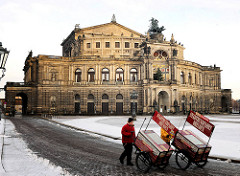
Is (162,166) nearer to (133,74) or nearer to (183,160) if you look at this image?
(183,160)

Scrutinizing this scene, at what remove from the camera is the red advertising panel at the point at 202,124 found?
9219 mm

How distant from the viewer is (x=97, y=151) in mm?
13164

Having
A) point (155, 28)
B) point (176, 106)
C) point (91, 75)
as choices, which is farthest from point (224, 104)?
point (91, 75)

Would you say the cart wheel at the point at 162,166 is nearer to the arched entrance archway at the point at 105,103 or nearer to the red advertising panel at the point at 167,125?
the red advertising panel at the point at 167,125

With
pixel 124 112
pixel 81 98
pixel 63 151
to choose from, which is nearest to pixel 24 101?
pixel 81 98

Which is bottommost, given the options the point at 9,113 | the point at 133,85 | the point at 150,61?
the point at 9,113

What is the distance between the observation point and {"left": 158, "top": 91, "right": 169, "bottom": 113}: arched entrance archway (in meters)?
57.7

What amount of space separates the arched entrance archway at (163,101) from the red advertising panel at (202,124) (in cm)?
4702

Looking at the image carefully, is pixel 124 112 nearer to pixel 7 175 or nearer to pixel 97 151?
pixel 97 151

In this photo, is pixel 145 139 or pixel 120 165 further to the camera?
pixel 120 165

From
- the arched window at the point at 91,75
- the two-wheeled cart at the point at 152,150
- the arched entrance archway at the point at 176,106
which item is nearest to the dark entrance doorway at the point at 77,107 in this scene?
Result: the arched window at the point at 91,75

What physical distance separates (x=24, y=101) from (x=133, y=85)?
30174 mm

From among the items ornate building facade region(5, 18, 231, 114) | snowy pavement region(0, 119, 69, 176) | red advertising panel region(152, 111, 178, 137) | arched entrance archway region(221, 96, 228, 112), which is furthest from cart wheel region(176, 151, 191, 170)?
arched entrance archway region(221, 96, 228, 112)

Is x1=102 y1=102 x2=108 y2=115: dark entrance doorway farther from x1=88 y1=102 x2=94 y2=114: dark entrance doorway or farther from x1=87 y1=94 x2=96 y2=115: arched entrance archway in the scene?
x1=88 y1=102 x2=94 y2=114: dark entrance doorway
